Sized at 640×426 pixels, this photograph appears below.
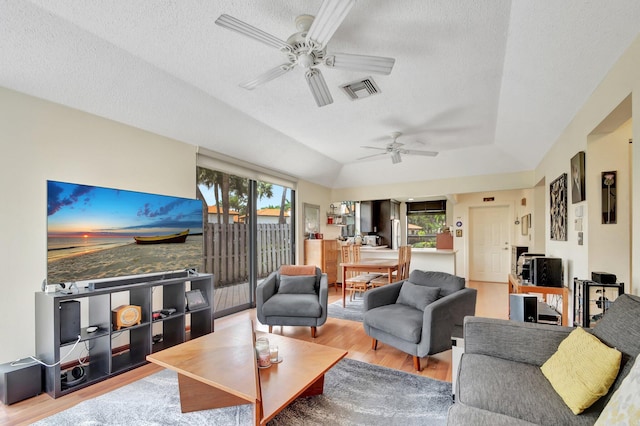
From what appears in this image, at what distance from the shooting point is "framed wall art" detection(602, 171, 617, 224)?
95.0 inches

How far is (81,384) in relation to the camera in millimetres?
2365

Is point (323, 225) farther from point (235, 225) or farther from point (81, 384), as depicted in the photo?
point (81, 384)

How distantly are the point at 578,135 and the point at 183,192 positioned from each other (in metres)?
4.10

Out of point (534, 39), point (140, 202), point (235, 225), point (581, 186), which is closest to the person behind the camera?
point (534, 39)

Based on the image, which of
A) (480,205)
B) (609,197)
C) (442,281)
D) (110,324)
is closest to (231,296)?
(110,324)

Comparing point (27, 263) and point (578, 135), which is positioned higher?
point (578, 135)

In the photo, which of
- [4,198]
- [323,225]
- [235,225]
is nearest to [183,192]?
[235,225]

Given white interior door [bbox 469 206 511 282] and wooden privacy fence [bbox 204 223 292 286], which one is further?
white interior door [bbox 469 206 511 282]

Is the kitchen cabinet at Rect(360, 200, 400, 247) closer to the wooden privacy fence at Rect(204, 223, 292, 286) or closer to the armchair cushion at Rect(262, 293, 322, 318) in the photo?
the wooden privacy fence at Rect(204, 223, 292, 286)

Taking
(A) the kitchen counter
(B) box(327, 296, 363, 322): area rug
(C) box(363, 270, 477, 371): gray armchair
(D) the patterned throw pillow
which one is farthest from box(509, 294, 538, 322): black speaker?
(A) the kitchen counter

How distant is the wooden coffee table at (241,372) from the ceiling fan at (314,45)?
6.31ft

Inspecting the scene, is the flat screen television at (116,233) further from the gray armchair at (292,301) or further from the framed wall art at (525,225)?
the framed wall art at (525,225)

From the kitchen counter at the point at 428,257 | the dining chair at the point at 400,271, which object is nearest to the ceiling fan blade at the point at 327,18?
the dining chair at the point at 400,271

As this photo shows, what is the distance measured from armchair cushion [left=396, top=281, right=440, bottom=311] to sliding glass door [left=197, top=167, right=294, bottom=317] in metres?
2.50
